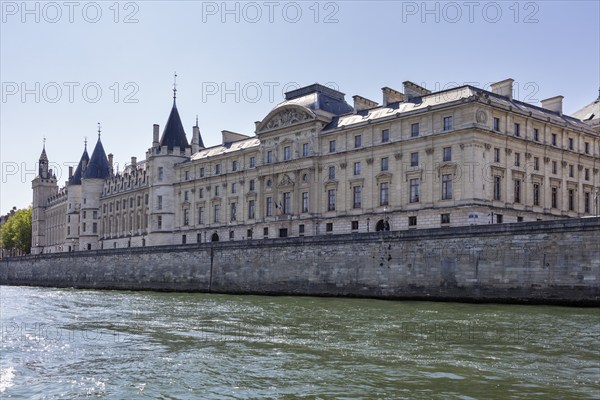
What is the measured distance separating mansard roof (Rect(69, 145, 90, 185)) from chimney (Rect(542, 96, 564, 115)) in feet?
228

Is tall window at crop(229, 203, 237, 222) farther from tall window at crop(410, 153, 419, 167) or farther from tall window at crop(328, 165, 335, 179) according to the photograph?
tall window at crop(410, 153, 419, 167)

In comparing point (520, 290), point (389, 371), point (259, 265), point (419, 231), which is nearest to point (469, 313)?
point (520, 290)

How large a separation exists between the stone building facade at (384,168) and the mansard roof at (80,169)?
27748 mm

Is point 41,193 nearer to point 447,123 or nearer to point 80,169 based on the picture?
point 80,169

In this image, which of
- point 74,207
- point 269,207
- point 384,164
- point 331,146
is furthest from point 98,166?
point 384,164

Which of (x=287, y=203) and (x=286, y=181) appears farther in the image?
(x=287, y=203)

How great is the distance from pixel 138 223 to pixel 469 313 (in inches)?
2564

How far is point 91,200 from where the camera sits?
97.8 m

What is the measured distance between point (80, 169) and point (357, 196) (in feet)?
203

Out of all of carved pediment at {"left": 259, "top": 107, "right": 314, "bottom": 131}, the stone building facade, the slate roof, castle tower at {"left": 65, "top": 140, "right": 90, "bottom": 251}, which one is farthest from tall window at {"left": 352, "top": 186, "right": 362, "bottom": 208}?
castle tower at {"left": 65, "top": 140, "right": 90, "bottom": 251}

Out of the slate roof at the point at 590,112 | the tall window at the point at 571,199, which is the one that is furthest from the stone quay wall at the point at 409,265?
the slate roof at the point at 590,112

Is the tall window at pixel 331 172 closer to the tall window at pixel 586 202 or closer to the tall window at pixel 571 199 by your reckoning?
the tall window at pixel 571 199

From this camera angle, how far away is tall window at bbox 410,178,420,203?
5134 cm

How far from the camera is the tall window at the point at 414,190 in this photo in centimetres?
5134
